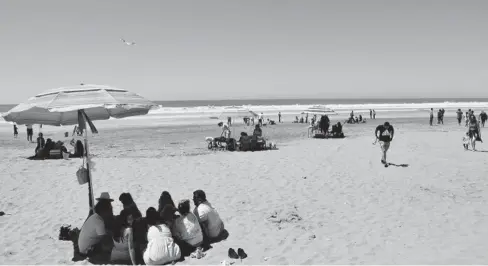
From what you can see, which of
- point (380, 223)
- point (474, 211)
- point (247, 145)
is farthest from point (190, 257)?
point (247, 145)

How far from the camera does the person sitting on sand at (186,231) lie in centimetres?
596

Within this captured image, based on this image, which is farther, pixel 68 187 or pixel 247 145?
pixel 247 145

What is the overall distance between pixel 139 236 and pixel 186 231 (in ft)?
2.40

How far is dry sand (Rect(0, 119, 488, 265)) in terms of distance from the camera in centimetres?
587

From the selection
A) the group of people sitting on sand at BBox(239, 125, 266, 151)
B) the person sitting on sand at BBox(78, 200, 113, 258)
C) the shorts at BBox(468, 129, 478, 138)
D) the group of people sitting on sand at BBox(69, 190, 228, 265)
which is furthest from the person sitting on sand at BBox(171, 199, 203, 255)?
the shorts at BBox(468, 129, 478, 138)

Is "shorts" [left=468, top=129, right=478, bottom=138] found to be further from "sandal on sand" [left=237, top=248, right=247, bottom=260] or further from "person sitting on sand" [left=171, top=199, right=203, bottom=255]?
"person sitting on sand" [left=171, top=199, right=203, bottom=255]

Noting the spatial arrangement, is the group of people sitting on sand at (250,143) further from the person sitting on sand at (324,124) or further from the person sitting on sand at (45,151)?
the person sitting on sand at (45,151)

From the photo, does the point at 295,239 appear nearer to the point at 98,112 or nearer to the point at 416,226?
the point at 416,226

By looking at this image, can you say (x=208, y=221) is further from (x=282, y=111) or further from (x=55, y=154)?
(x=282, y=111)

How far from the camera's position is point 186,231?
5.97 m

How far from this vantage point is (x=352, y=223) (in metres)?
7.09

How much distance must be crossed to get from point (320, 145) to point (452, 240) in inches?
509

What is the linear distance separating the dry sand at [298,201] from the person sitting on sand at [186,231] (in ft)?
0.90

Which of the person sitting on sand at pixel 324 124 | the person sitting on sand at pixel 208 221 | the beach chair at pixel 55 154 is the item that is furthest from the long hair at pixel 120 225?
the person sitting on sand at pixel 324 124
